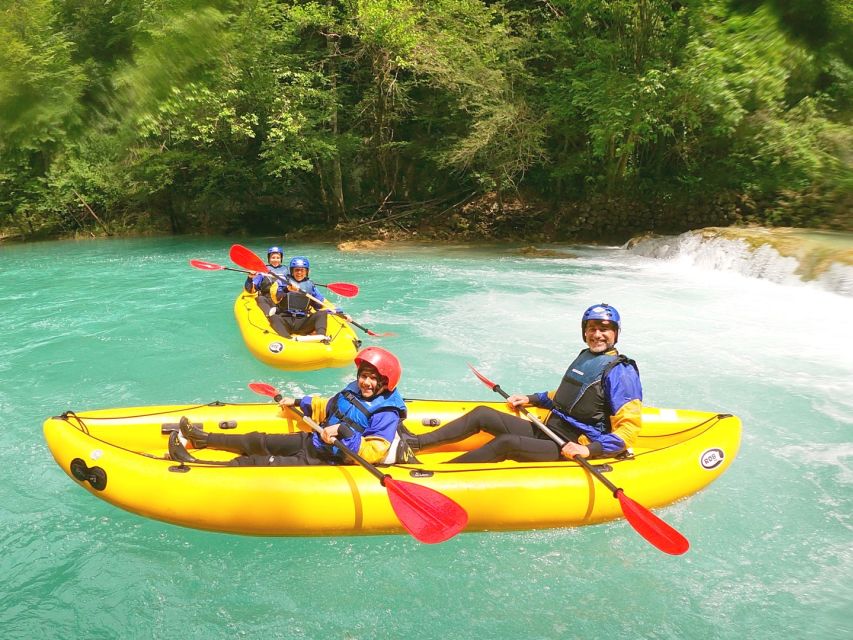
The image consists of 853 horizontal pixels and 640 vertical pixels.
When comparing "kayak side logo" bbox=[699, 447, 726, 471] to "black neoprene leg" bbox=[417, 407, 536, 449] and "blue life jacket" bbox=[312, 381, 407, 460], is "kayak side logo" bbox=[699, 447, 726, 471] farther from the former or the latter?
"blue life jacket" bbox=[312, 381, 407, 460]

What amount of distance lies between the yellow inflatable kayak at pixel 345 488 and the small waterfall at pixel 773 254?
6.06m

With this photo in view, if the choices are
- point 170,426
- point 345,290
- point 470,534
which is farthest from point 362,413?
point 345,290

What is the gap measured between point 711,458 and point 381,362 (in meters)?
1.79

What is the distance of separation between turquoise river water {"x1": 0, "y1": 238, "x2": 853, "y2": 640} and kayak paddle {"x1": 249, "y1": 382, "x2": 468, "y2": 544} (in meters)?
0.31

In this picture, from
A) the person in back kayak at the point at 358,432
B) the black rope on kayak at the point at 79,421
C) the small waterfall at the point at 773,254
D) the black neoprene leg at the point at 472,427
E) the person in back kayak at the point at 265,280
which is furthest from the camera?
the small waterfall at the point at 773,254

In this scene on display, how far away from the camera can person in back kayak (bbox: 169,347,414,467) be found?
301 cm

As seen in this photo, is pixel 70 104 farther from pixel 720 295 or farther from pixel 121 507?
pixel 720 295

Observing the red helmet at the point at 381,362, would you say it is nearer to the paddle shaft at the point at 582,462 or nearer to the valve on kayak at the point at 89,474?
the paddle shaft at the point at 582,462

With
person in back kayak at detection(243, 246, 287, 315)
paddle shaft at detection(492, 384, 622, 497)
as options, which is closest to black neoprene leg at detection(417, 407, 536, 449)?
paddle shaft at detection(492, 384, 622, 497)

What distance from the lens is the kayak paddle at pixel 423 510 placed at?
2.59 meters

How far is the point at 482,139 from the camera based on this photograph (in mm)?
12609

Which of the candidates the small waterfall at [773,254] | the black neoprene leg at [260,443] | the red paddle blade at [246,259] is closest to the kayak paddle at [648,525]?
the black neoprene leg at [260,443]

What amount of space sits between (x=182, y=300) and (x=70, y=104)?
8459 millimetres

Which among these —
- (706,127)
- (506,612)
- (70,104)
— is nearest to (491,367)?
(506,612)
